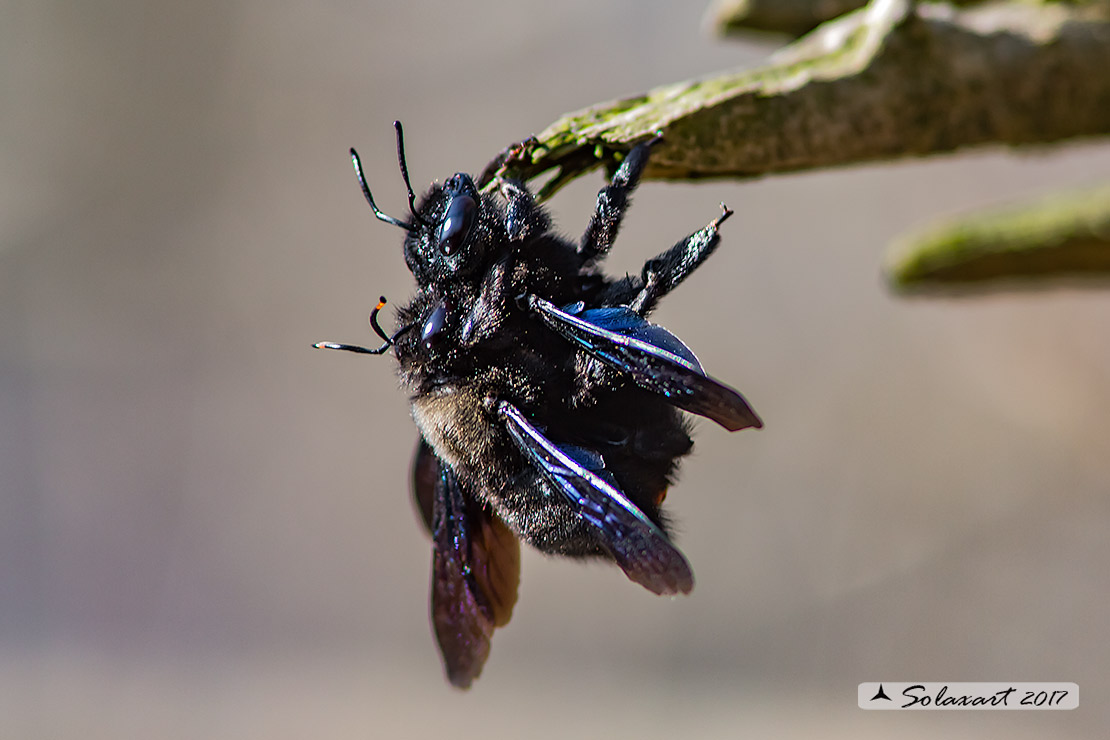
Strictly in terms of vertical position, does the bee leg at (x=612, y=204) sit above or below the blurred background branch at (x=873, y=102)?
below

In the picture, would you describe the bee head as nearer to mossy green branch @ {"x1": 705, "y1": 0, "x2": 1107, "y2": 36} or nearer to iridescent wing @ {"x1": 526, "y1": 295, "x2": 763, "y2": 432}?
iridescent wing @ {"x1": 526, "y1": 295, "x2": 763, "y2": 432}

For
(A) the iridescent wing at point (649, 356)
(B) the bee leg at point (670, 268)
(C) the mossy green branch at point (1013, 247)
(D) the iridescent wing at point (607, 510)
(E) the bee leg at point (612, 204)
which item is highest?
(C) the mossy green branch at point (1013, 247)

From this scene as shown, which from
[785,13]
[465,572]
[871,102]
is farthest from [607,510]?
[785,13]

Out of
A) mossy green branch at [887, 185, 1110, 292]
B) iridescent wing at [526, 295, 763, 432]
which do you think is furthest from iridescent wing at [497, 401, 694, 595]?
mossy green branch at [887, 185, 1110, 292]

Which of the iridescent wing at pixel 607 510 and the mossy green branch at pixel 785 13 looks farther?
the mossy green branch at pixel 785 13

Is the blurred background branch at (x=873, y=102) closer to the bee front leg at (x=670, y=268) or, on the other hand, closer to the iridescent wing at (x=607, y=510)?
the bee front leg at (x=670, y=268)

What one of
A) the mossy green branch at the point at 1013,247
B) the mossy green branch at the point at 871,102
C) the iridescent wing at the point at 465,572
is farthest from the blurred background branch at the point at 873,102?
the iridescent wing at the point at 465,572

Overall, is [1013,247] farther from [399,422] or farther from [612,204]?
[399,422]
